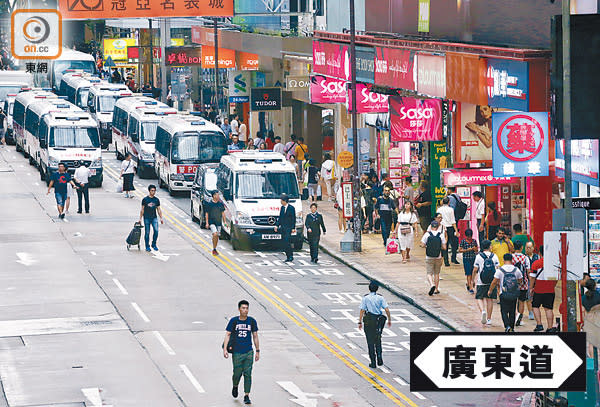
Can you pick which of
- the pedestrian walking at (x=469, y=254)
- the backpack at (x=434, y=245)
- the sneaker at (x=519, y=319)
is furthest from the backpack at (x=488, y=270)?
the backpack at (x=434, y=245)

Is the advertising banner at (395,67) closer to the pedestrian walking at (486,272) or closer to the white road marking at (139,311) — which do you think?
the pedestrian walking at (486,272)

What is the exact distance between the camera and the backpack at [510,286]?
73.9ft

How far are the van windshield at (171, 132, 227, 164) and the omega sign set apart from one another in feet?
25.4

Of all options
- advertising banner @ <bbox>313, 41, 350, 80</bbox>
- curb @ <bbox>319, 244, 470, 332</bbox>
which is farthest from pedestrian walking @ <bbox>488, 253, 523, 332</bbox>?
advertising banner @ <bbox>313, 41, 350, 80</bbox>

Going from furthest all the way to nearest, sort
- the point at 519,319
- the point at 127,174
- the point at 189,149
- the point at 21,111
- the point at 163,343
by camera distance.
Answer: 1. the point at 21,111
2. the point at 189,149
3. the point at 127,174
4. the point at 519,319
5. the point at 163,343

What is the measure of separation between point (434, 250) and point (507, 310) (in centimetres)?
439

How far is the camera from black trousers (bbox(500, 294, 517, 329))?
22.6 m

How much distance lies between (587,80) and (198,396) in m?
8.25

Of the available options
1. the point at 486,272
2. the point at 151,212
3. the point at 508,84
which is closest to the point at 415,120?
the point at 508,84

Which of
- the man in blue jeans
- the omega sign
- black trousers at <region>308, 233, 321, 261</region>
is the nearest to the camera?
black trousers at <region>308, 233, 321, 261</region>

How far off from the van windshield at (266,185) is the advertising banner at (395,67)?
4.28 metres

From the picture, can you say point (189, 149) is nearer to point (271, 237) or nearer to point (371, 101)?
point (371, 101)

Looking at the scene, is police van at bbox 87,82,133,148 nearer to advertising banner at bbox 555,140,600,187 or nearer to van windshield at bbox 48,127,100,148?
van windshield at bbox 48,127,100,148

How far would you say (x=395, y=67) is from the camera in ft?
117
